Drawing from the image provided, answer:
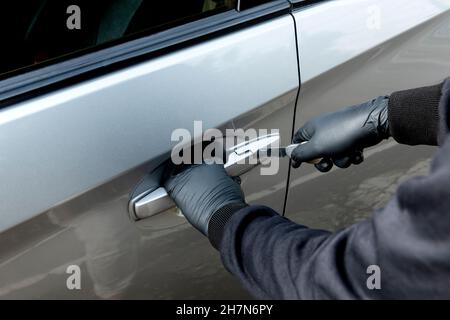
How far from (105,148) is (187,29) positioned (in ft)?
1.05

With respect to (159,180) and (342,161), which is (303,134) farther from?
(159,180)

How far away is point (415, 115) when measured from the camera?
4.62 ft

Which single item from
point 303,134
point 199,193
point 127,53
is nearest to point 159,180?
point 199,193

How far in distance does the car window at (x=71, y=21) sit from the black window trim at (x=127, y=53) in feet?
0.36

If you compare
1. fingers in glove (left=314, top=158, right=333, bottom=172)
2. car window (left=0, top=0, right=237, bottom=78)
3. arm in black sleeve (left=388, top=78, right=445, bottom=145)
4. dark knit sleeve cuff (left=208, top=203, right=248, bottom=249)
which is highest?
car window (left=0, top=0, right=237, bottom=78)

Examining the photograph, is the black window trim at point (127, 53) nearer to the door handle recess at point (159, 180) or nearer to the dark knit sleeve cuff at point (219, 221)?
the door handle recess at point (159, 180)

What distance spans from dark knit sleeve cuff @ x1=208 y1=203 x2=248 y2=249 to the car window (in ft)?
1.55

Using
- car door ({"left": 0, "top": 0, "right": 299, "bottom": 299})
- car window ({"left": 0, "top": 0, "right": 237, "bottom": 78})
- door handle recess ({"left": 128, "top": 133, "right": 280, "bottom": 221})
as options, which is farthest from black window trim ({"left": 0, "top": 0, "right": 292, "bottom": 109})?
door handle recess ({"left": 128, "top": 133, "right": 280, "bottom": 221})

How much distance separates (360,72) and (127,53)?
23.9 inches

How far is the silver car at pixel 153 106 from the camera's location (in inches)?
45.9

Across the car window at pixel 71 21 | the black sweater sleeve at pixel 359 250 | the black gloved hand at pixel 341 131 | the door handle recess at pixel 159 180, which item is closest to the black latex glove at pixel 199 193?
the door handle recess at pixel 159 180

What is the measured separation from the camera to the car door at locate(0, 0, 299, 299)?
115 cm

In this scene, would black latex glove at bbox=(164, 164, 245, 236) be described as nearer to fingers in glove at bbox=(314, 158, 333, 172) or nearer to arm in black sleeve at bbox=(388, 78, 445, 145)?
fingers in glove at bbox=(314, 158, 333, 172)
